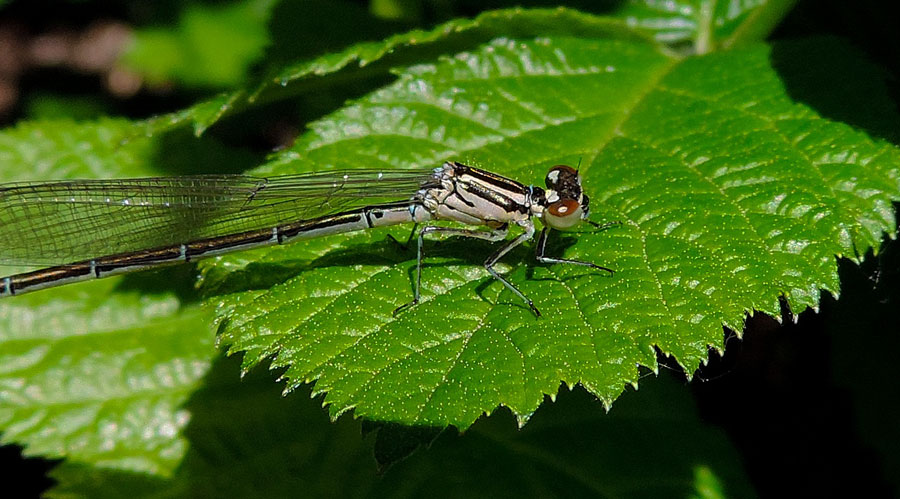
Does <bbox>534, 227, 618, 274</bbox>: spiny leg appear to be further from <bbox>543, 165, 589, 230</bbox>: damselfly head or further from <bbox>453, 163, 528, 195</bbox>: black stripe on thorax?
<bbox>453, 163, 528, 195</bbox>: black stripe on thorax

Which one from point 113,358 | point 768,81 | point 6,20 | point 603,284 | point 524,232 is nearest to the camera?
point 603,284

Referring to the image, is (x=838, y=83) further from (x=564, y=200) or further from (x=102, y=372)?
(x=102, y=372)

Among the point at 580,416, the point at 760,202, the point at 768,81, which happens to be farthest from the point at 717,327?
the point at 768,81

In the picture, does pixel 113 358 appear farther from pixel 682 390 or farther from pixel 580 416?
pixel 682 390

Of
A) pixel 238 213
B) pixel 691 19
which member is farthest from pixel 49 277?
pixel 691 19

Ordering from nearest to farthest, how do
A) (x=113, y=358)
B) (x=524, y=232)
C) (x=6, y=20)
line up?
(x=524, y=232) < (x=113, y=358) < (x=6, y=20)

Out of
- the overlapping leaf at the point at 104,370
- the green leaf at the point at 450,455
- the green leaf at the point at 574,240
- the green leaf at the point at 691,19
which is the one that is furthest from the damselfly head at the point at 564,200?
the overlapping leaf at the point at 104,370

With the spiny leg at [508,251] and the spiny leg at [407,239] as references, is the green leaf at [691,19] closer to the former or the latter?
the spiny leg at [508,251]
